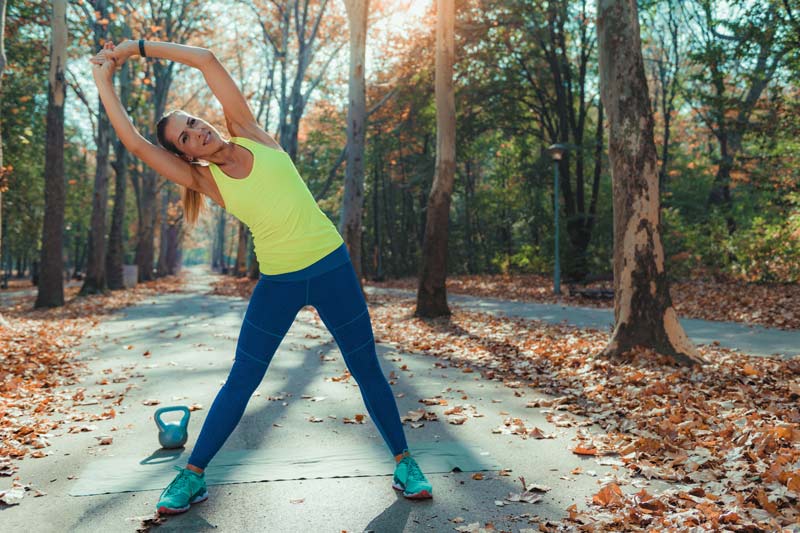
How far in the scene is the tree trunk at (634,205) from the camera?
6984 millimetres

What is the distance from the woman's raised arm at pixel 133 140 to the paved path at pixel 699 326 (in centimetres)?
706

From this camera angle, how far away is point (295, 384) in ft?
21.5

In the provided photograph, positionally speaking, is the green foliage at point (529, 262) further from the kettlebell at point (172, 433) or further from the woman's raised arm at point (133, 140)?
the woman's raised arm at point (133, 140)

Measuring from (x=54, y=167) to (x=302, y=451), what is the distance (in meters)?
13.8

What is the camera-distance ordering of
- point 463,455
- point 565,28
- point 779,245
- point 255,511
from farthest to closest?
1. point 565,28
2. point 779,245
3. point 463,455
4. point 255,511

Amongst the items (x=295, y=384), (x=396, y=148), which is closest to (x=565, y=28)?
(x=396, y=148)

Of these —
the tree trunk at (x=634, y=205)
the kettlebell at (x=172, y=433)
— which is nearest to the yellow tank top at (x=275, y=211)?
the kettlebell at (x=172, y=433)

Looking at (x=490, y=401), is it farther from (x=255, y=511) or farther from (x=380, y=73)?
(x=380, y=73)

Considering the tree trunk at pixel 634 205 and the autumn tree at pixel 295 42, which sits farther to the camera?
the autumn tree at pixel 295 42

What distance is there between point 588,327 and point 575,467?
7644mm

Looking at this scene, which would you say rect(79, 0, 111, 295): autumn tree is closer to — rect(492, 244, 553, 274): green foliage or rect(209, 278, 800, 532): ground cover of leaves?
rect(209, 278, 800, 532): ground cover of leaves

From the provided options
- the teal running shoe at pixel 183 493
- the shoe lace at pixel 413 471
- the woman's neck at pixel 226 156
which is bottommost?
the teal running shoe at pixel 183 493

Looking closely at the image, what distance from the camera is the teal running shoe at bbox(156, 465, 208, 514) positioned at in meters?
3.03

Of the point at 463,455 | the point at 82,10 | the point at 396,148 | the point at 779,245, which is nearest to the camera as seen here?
the point at 463,455
